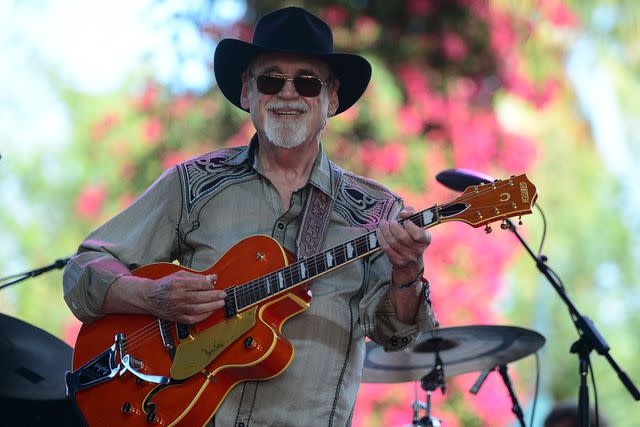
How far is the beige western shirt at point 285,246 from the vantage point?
3.74 metres

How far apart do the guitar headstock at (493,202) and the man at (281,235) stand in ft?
0.60

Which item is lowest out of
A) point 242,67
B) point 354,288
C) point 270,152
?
point 354,288

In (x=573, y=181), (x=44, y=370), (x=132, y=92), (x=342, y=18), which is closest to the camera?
(x=44, y=370)

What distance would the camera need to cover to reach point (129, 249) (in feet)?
13.3

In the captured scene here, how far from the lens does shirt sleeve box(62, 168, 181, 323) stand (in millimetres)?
4016

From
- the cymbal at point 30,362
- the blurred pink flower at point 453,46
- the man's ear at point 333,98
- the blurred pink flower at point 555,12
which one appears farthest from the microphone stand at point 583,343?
the blurred pink flower at point 555,12

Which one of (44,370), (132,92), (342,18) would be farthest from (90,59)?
(44,370)

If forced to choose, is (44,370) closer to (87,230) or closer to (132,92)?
(132,92)

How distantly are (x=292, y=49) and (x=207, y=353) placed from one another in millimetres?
1222

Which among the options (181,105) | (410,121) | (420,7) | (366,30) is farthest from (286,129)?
(181,105)

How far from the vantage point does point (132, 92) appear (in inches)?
429

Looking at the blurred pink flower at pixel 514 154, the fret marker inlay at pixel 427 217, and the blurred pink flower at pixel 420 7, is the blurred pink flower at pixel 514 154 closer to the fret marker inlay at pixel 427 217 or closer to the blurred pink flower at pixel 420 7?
the blurred pink flower at pixel 420 7

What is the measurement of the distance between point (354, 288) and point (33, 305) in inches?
385

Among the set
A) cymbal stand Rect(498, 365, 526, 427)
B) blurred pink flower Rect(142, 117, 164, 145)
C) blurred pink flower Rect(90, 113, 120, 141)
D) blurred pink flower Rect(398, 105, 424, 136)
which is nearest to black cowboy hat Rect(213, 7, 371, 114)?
A: cymbal stand Rect(498, 365, 526, 427)
